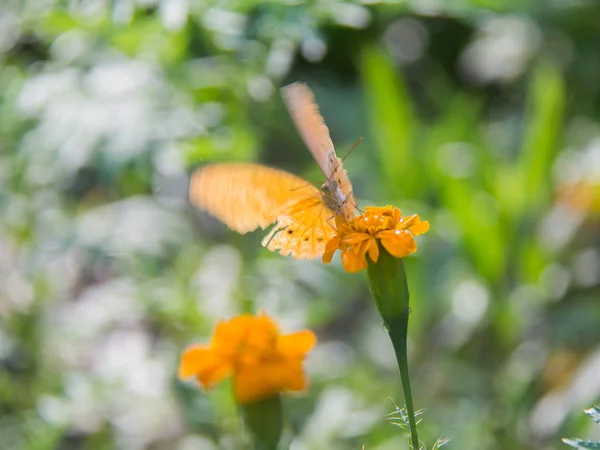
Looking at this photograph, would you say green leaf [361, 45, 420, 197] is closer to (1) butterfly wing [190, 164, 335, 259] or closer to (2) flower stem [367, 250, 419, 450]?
(1) butterfly wing [190, 164, 335, 259]

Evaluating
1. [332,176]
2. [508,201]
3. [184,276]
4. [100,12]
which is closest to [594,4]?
[508,201]

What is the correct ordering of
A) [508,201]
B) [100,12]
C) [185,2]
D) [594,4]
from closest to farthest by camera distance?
[185,2] → [100,12] → [508,201] → [594,4]

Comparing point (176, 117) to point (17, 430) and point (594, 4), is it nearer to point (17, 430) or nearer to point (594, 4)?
point (17, 430)

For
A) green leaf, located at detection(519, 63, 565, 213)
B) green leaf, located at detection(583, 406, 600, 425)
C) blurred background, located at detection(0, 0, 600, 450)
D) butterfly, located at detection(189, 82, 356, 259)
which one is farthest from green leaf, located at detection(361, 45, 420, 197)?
green leaf, located at detection(583, 406, 600, 425)

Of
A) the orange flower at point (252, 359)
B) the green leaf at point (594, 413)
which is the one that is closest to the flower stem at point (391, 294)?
the orange flower at point (252, 359)

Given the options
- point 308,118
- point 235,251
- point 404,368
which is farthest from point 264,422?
point 235,251

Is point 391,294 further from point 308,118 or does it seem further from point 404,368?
point 308,118

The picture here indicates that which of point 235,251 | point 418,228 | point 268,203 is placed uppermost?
point 418,228

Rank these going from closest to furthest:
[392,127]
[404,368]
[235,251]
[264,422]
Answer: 1. [404,368]
2. [264,422]
3. [235,251]
4. [392,127]
